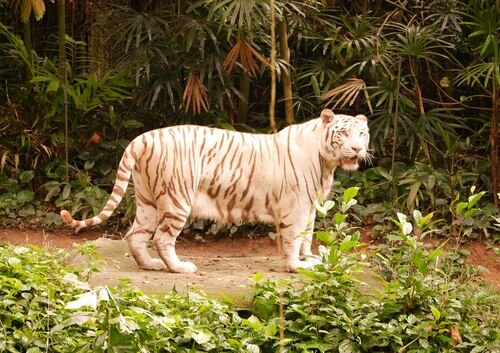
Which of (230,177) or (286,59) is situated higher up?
(286,59)

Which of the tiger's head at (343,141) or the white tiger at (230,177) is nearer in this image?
the white tiger at (230,177)

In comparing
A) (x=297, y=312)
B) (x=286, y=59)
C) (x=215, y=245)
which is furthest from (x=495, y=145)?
(x=297, y=312)

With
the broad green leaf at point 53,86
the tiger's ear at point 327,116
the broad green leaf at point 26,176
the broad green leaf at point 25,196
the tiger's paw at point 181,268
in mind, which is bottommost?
the broad green leaf at point 25,196

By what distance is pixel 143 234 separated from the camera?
6.70 meters

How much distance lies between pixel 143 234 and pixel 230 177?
67 cm

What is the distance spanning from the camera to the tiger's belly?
667 centimetres

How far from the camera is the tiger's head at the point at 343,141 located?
661cm

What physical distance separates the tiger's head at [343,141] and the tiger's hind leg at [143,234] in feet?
3.88

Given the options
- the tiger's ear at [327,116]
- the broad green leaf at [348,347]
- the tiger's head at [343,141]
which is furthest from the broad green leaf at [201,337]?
the tiger's ear at [327,116]

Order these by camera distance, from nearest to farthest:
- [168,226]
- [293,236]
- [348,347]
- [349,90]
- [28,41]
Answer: [348,347], [168,226], [293,236], [349,90], [28,41]

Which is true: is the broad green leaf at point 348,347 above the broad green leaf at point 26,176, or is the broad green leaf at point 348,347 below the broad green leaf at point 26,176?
above

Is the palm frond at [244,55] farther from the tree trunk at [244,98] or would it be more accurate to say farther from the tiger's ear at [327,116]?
the tiger's ear at [327,116]

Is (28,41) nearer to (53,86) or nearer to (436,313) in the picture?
(53,86)

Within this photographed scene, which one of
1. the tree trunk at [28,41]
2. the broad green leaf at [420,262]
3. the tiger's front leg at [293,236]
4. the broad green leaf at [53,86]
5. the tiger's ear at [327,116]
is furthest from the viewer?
the tree trunk at [28,41]
